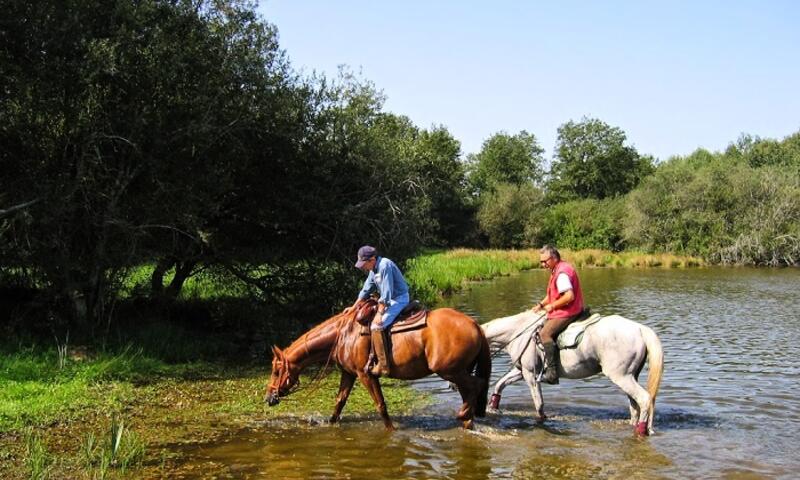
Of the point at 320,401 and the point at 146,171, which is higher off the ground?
the point at 146,171

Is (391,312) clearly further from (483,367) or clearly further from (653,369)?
(653,369)

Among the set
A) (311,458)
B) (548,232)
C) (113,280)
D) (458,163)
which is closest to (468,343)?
(311,458)

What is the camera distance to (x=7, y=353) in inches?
466

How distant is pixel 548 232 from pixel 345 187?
161 ft

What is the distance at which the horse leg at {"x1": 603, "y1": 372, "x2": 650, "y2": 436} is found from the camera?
9266 millimetres

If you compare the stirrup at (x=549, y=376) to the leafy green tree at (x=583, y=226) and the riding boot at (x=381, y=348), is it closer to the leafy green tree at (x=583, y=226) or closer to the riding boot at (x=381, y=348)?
the riding boot at (x=381, y=348)

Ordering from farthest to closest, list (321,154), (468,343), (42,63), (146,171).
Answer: (321,154), (146,171), (42,63), (468,343)

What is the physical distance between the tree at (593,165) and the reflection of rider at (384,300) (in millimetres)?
77547

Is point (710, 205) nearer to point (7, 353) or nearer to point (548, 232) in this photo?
point (548, 232)

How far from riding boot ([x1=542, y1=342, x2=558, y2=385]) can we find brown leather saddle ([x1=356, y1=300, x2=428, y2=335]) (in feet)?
6.42

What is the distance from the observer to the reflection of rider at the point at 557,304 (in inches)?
391

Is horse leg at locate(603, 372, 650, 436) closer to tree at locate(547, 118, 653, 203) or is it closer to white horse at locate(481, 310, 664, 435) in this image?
white horse at locate(481, 310, 664, 435)

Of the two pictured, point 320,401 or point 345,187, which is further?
point 345,187

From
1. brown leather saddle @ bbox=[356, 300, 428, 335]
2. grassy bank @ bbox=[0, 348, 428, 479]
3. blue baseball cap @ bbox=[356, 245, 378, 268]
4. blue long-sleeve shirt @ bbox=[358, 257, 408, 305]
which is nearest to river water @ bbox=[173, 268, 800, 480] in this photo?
grassy bank @ bbox=[0, 348, 428, 479]
